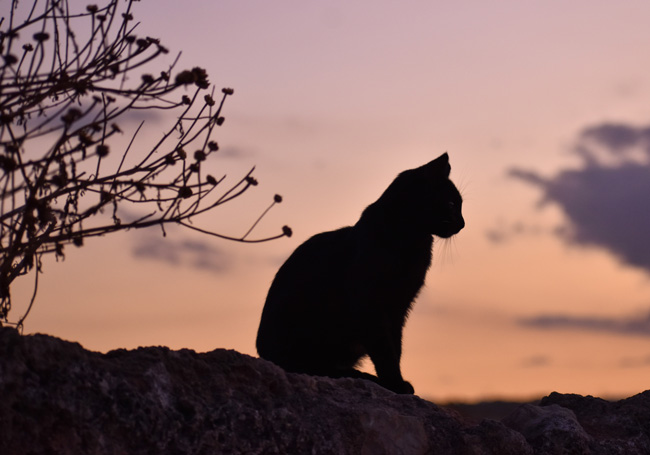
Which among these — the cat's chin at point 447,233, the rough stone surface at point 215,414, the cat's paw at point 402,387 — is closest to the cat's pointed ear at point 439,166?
the cat's chin at point 447,233

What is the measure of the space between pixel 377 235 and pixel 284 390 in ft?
7.36

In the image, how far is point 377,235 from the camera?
583 cm

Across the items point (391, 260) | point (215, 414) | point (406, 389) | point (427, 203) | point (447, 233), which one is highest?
point (427, 203)

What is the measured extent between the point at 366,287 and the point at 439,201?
90 cm

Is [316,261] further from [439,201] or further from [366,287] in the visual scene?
[439,201]

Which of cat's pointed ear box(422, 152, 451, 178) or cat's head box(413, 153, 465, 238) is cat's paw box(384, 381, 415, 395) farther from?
cat's pointed ear box(422, 152, 451, 178)

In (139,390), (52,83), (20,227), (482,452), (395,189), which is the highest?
(395,189)

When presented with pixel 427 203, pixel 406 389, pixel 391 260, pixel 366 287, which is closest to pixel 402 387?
pixel 406 389

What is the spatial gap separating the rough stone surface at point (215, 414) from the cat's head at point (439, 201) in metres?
1.72

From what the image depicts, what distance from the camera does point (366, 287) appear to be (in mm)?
5648

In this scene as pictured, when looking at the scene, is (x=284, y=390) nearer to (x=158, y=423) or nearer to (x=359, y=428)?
(x=359, y=428)

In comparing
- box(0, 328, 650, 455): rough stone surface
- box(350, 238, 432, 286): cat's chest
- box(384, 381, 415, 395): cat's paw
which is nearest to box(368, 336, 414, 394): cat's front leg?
box(384, 381, 415, 395): cat's paw

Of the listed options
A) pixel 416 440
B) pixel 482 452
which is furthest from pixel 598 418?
pixel 416 440

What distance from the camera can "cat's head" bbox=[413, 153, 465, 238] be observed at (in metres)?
5.94
